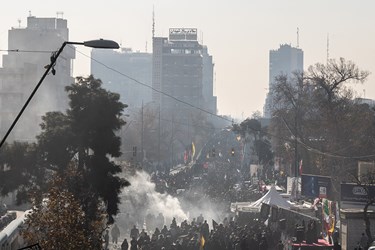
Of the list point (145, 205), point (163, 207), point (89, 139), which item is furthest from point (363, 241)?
point (145, 205)

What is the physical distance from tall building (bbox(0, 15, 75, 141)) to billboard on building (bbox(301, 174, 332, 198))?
1863cm

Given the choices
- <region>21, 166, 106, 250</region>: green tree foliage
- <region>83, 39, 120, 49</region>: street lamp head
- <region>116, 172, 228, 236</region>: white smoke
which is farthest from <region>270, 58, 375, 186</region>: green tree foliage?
<region>83, 39, 120, 49</region>: street lamp head

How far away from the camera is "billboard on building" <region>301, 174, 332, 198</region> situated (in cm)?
4534

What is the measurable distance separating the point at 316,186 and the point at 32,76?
54.5 meters

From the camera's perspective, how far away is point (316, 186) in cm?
4591

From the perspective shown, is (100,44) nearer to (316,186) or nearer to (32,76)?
(316,186)

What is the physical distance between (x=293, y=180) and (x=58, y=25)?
126632mm

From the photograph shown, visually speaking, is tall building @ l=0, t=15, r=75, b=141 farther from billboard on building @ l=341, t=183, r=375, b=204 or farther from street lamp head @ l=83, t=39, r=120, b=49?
street lamp head @ l=83, t=39, r=120, b=49

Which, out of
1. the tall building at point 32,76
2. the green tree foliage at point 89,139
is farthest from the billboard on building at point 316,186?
the tall building at point 32,76

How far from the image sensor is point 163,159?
137 m

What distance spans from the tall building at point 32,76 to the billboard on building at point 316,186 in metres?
18.6

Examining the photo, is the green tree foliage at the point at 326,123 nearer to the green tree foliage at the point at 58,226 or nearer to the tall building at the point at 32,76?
the tall building at the point at 32,76

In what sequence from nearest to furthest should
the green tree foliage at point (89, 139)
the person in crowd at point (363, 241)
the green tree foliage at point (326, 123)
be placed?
the person in crowd at point (363, 241) < the green tree foliage at point (89, 139) < the green tree foliage at point (326, 123)

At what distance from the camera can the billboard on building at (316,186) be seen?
45344mm
